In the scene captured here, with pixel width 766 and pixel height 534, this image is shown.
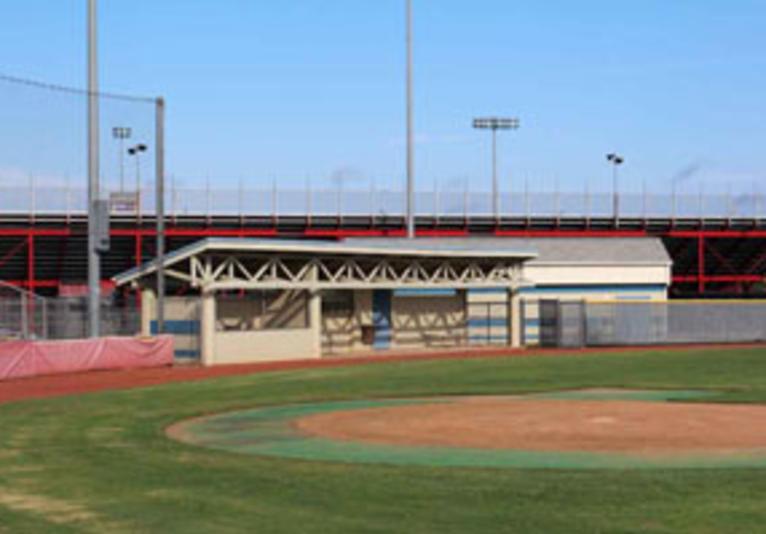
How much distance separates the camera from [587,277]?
56.5 metres

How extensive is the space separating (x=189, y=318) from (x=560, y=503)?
3069 cm

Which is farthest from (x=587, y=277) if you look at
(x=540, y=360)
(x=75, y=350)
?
(x=75, y=350)

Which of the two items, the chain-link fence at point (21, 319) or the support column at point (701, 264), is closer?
the chain-link fence at point (21, 319)

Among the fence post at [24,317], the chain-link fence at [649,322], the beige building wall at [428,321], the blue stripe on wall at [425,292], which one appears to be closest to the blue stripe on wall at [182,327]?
the fence post at [24,317]

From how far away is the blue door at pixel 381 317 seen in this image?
4831cm

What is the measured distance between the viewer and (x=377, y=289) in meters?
47.4

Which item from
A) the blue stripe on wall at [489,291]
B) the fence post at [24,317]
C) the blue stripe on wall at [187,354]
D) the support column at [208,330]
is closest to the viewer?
the fence post at [24,317]

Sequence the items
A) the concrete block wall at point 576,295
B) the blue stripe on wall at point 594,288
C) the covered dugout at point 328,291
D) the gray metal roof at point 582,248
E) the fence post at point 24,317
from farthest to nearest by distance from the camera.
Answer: the gray metal roof at point 582,248 → the blue stripe on wall at point 594,288 → the concrete block wall at point 576,295 → the covered dugout at point 328,291 → the fence post at point 24,317

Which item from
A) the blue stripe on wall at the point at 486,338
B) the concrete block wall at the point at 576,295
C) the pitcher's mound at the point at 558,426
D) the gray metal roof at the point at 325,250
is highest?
the gray metal roof at the point at 325,250

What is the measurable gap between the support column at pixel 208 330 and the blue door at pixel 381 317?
891cm

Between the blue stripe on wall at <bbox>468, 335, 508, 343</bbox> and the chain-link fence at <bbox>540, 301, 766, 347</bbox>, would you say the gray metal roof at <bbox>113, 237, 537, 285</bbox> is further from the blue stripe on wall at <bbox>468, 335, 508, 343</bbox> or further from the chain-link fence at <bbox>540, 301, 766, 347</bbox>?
the blue stripe on wall at <bbox>468, 335, 508, 343</bbox>

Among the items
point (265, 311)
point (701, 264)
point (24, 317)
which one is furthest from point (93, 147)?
point (701, 264)

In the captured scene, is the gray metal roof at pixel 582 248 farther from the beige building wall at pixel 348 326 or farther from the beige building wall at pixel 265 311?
the beige building wall at pixel 265 311

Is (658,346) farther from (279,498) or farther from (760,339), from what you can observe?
(279,498)
